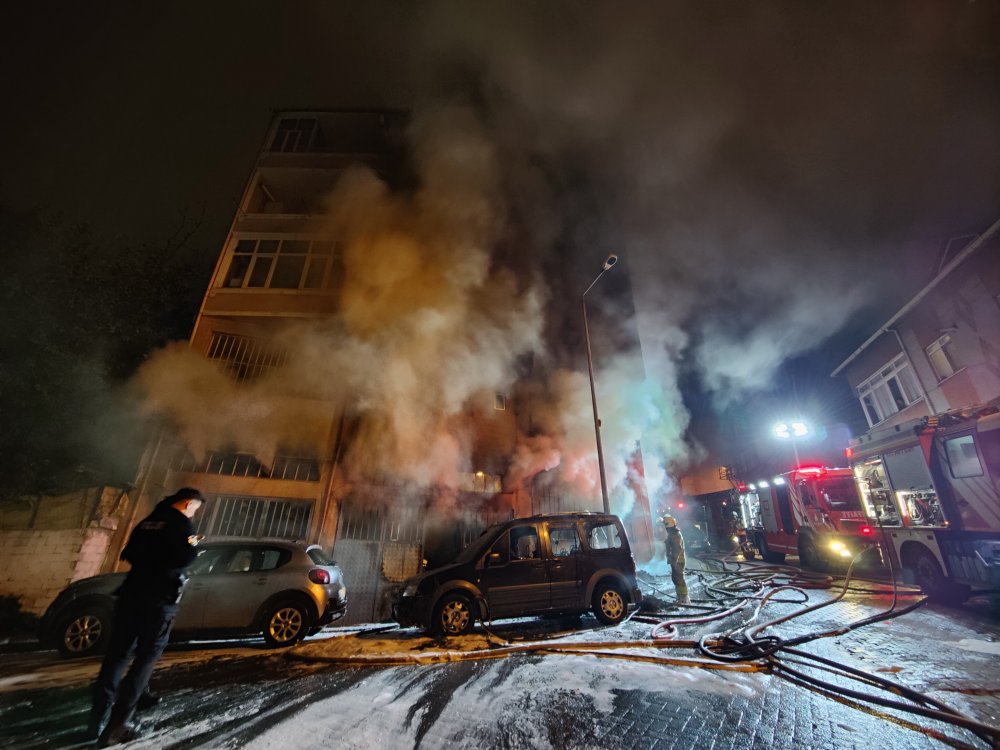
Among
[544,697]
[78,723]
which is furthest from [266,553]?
[544,697]

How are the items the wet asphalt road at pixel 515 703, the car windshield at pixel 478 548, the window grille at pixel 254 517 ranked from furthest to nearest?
the window grille at pixel 254 517, the car windshield at pixel 478 548, the wet asphalt road at pixel 515 703

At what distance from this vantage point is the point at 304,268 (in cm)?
1436

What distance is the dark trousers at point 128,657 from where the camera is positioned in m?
2.91

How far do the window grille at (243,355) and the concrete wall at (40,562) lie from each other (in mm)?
5579

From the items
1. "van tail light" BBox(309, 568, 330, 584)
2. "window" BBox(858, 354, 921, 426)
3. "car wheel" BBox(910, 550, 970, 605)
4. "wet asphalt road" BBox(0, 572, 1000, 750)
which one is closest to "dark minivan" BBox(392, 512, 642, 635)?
"van tail light" BBox(309, 568, 330, 584)

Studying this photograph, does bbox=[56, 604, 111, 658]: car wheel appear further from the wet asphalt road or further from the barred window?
the barred window

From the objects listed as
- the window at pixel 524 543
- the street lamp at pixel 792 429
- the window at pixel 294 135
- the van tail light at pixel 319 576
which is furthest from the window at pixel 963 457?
the window at pixel 294 135

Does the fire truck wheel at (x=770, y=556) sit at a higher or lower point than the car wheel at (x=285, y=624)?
higher

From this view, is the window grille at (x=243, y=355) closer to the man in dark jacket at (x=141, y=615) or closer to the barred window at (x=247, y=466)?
the barred window at (x=247, y=466)

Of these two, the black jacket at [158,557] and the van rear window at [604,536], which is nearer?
the black jacket at [158,557]

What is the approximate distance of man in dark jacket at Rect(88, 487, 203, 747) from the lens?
9.53ft

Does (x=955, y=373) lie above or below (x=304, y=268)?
below

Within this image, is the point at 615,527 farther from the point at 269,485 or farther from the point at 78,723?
the point at 269,485

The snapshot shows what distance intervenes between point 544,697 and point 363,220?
49.2 ft
